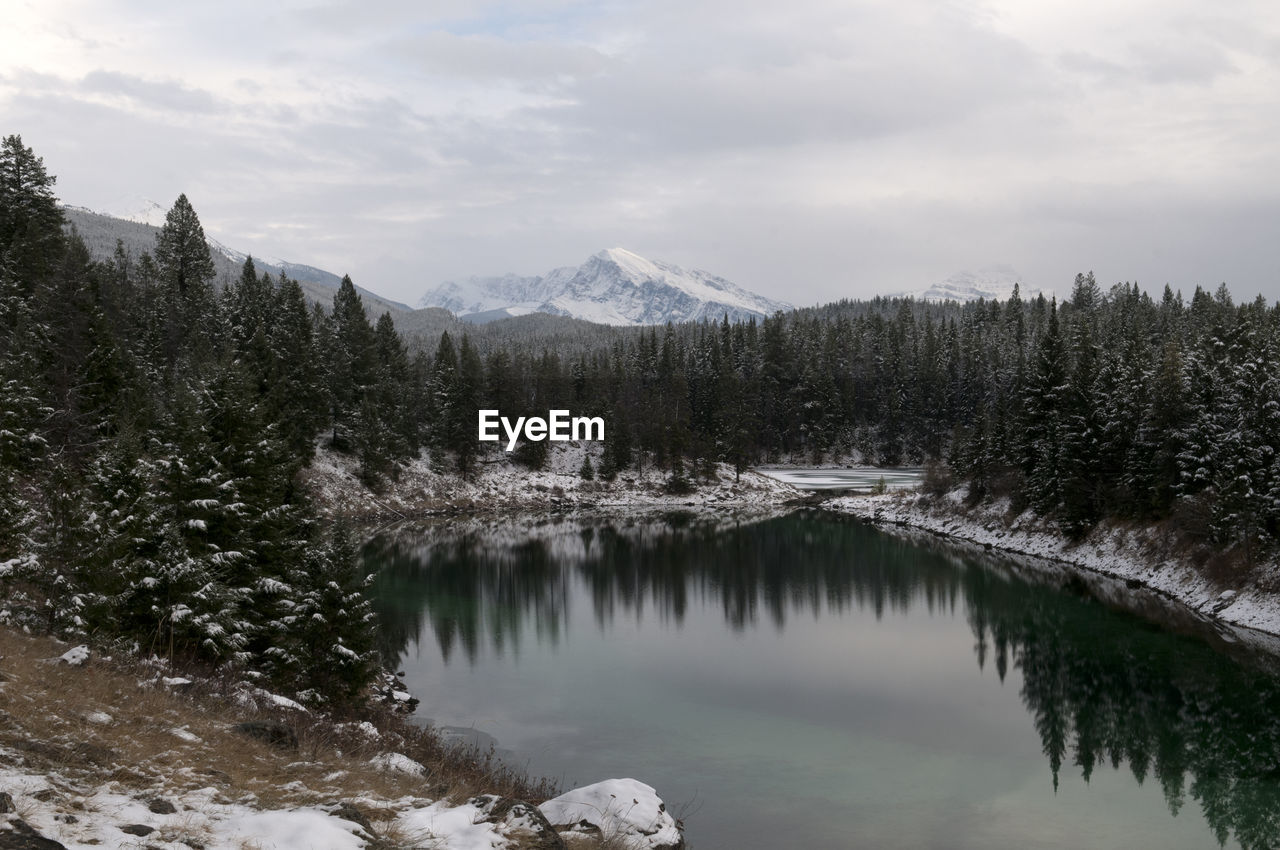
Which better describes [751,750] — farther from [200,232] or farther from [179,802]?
[200,232]

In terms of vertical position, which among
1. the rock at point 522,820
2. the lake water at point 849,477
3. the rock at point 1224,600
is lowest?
the rock at point 1224,600

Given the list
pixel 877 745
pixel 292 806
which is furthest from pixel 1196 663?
pixel 292 806

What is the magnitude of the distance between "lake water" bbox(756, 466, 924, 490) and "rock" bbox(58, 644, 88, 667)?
92534 millimetres

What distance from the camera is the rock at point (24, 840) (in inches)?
275

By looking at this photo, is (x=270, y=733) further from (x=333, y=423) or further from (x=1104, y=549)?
(x=333, y=423)

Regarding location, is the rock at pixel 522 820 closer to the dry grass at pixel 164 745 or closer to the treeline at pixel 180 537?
the dry grass at pixel 164 745

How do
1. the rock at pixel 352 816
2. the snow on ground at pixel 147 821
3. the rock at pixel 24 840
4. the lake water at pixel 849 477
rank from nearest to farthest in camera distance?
1. the rock at pixel 24 840
2. the snow on ground at pixel 147 821
3. the rock at pixel 352 816
4. the lake water at pixel 849 477

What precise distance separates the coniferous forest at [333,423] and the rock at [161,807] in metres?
10.4

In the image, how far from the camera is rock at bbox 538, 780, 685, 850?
41.1 feet

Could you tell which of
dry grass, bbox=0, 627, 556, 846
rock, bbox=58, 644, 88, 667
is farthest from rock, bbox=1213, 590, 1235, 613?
rock, bbox=58, 644, 88, 667

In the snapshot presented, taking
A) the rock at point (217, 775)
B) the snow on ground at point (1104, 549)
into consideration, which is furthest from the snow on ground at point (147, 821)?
the snow on ground at point (1104, 549)

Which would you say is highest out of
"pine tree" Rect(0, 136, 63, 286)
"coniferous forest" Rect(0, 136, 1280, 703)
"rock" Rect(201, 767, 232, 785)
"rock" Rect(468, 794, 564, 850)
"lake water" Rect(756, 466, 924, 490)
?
"pine tree" Rect(0, 136, 63, 286)

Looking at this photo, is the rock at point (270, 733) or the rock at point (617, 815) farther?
the rock at point (270, 733)

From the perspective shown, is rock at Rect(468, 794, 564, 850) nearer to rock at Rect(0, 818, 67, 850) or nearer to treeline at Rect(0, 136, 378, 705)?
rock at Rect(0, 818, 67, 850)
